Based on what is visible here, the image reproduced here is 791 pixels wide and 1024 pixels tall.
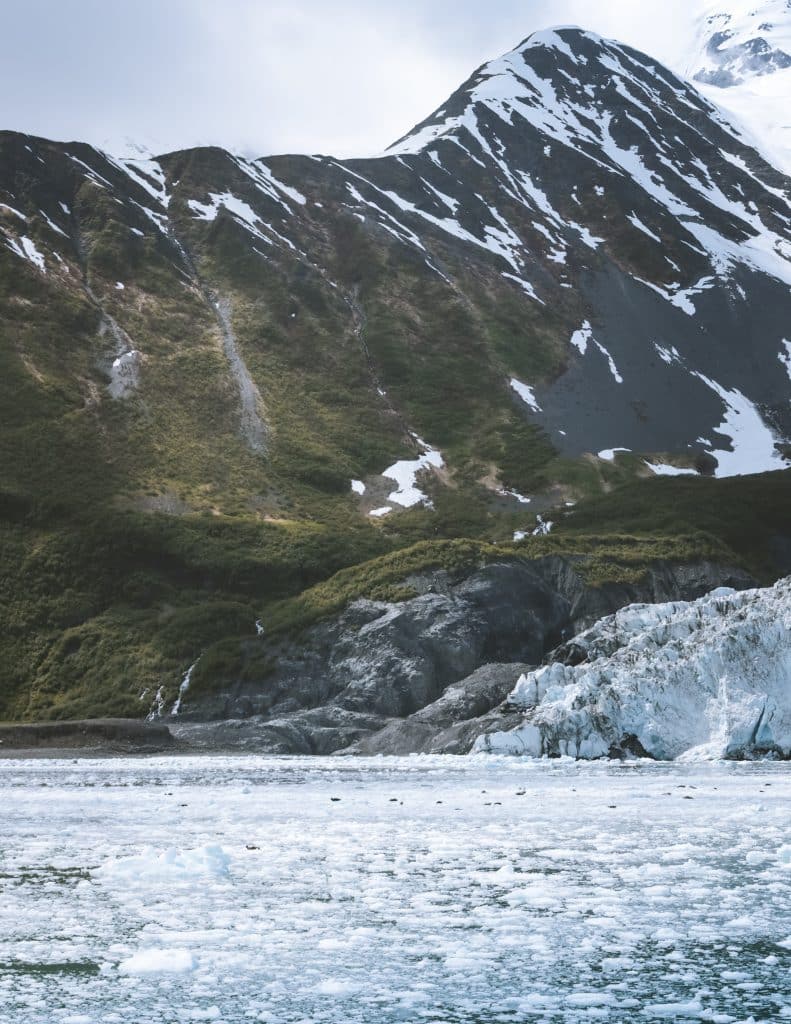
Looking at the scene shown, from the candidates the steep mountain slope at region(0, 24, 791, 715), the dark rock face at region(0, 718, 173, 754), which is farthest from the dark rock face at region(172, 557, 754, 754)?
the steep mountain slope at region(0, 24, 791, 715)

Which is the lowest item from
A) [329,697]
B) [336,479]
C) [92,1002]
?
[92,1002]

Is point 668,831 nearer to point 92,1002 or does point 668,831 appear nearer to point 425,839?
point 425,839

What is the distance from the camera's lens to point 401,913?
16.5 meters

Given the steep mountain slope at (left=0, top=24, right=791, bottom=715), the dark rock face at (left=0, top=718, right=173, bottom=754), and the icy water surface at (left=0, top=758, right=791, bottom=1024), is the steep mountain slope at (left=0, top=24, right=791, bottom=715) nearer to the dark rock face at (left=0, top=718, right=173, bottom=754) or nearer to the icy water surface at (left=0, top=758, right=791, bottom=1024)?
the dark rock face at (left=0, top=718, right=173, bottom=754)

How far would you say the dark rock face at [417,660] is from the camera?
78625 mm

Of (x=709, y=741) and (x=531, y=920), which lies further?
(x=709, y=741)

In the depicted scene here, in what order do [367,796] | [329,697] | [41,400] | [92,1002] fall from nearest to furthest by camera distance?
[92,1002], [367,796], [329,697], [41,400]

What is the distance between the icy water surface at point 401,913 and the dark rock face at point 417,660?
42980mm

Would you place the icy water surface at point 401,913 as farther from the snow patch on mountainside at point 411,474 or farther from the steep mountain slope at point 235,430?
the snow patch on mountainside at point 411,474

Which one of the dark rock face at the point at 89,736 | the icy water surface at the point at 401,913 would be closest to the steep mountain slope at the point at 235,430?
the dark rock face at the point at 89,736

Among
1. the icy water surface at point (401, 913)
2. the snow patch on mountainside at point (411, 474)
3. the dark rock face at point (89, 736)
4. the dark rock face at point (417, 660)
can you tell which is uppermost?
the snow patch on mountainside at point (411, 474)

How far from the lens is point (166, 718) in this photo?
303 feet

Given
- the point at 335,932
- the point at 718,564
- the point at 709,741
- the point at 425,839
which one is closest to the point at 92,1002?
the point at 335,932

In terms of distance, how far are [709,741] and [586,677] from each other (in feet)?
25.1
